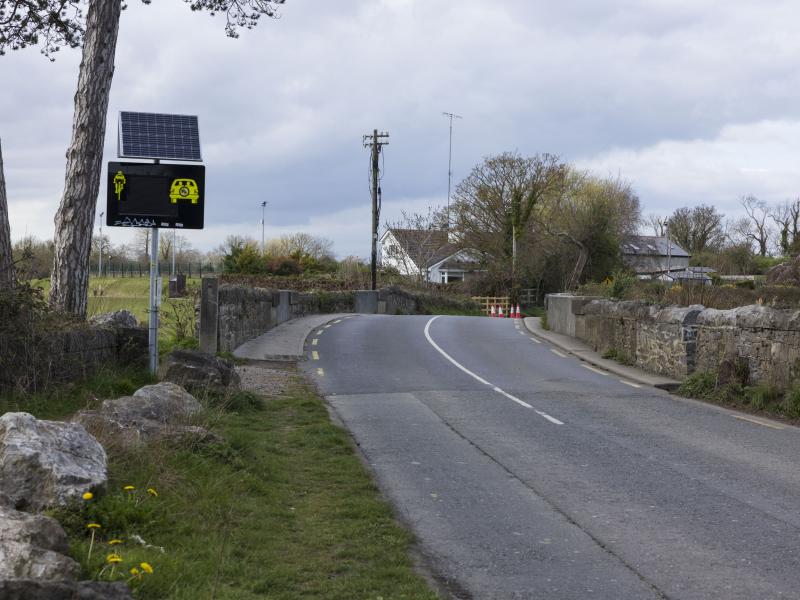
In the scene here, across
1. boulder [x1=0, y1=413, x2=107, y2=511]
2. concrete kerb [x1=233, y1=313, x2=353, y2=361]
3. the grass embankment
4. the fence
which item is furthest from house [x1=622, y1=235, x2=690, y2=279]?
boulder [x1=0, y1=413, x2=107, y2=511]

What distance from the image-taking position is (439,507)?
7.96m

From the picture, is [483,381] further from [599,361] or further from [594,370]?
[599,361]

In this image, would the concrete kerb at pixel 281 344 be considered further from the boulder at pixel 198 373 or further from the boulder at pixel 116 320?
the boulder at pixel 198 373

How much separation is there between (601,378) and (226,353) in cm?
832

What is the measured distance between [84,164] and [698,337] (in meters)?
11.8

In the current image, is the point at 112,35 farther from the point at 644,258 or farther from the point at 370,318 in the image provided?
the point at 644,258

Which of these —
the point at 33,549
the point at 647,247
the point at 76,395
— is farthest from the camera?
the point at 647,247

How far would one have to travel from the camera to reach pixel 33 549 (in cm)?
430

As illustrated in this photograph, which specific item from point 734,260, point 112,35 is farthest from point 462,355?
point 734,260

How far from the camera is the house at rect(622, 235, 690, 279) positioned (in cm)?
6731

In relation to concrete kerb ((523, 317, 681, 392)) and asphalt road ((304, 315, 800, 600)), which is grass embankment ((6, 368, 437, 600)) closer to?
asphalt road ((304, 315, 800, 600))

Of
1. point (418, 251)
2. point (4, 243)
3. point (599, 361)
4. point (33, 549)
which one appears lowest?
point (599, 361)

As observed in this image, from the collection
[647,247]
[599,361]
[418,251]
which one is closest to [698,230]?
[647,247]

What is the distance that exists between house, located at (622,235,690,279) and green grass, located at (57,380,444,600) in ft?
148
